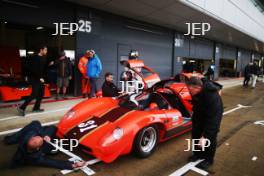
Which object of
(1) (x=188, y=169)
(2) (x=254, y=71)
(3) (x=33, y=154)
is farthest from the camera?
(2) (x=254, y=71)

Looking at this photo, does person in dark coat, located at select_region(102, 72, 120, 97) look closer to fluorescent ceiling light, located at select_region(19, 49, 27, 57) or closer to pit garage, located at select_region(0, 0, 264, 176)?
pit garage, located at select_region(0, 0, 264, 176)

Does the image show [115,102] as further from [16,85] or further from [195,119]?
[16,85]

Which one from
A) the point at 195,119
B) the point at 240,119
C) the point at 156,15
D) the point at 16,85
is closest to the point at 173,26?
the point at 156,15

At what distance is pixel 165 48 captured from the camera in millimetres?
12320

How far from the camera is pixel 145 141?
3.23 m

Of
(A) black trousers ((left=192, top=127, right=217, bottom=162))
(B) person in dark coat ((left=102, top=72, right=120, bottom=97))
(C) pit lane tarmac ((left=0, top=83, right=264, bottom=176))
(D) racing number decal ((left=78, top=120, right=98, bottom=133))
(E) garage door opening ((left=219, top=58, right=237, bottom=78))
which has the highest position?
(E) garage door opening ((left=219, top=58, right=237, bottom=78))

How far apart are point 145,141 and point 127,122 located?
1.60 ft

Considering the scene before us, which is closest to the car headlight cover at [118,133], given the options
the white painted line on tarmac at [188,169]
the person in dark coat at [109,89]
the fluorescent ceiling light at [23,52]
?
the white painted line on tarmac at [188,169]

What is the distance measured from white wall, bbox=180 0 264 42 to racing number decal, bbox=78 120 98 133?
702 centimetres

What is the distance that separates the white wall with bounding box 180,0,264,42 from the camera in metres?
10.3

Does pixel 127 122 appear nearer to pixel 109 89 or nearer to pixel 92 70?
pixel 109 89

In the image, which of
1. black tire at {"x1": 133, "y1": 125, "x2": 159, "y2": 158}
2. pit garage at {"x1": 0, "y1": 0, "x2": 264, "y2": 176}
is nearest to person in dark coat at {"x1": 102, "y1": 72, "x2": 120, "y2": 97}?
pit garage at {"x1": 0, "y1": 0, "x2": 264, "y2": 176}

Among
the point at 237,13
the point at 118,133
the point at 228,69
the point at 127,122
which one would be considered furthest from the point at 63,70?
the point at 228,69

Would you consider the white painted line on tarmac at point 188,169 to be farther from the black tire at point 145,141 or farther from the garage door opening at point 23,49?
the garage door opening at point 23,49
